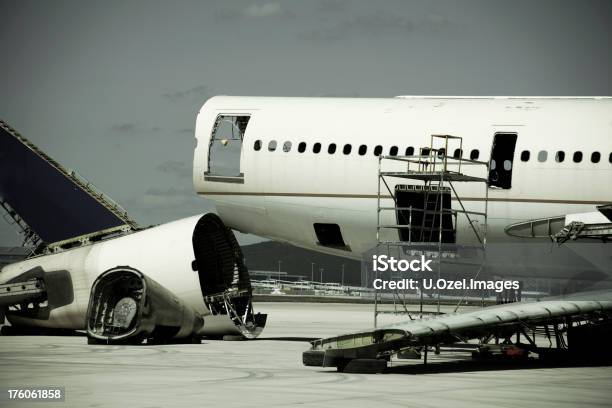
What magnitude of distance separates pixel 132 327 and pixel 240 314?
248 inches

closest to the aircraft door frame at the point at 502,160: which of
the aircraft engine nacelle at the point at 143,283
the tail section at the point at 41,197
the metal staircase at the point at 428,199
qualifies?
the metal staircase at the point at 428,199

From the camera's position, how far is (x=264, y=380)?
22219mm

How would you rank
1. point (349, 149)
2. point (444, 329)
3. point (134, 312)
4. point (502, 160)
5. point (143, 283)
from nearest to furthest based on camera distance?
point (444, 329), point (143, 283), point (134, 312), point (502, 160), point (349, 149)

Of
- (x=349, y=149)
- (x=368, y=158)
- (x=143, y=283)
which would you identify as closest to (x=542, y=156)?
(x=368, y=158)

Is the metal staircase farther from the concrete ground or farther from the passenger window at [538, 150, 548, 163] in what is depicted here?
the concrete ground

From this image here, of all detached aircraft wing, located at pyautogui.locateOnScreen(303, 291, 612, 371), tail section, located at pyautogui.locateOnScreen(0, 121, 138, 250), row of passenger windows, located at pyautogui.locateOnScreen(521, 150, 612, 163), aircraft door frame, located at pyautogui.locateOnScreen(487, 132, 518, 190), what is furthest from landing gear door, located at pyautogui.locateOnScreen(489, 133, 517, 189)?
tail section, located at pyautogui.locateOnScreen(0, 121, 138, 250)

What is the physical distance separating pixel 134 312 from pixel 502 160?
38.1ft

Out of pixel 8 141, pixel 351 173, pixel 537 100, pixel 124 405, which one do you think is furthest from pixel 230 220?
pixel 8 141

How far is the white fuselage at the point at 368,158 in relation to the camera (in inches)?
1323

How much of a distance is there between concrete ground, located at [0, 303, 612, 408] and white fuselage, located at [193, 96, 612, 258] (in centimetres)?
543

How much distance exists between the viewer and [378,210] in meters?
33.0

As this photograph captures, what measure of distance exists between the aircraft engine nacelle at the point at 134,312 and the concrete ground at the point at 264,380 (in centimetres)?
117

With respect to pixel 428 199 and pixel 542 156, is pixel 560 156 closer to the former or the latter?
pixel 542 156

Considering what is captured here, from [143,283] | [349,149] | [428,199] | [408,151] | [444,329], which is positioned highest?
[349,149]
